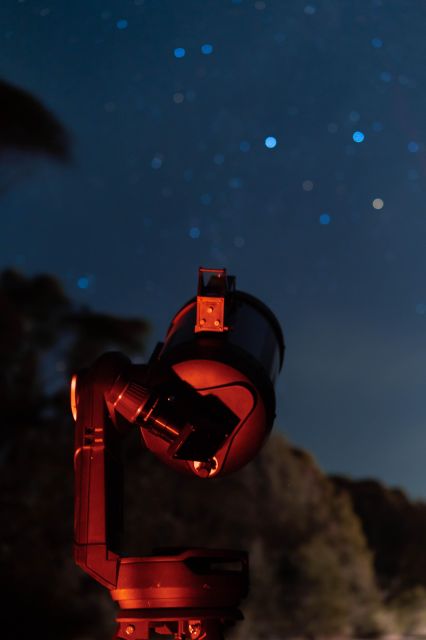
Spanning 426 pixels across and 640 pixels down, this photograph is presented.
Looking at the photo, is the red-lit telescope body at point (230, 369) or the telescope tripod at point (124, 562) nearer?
the telescope tripod at point (124, 562)

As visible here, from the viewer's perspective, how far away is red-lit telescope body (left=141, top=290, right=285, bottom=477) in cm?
168

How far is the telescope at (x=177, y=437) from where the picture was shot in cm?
148

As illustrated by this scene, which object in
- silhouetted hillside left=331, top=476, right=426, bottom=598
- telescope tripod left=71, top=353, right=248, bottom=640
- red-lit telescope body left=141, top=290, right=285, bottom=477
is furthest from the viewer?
silhouetted hillside left=331, top=476, right=426, bottom=598

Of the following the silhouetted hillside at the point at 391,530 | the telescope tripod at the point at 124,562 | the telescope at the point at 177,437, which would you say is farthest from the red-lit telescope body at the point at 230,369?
the silhouetted hillside at the point at 391,530

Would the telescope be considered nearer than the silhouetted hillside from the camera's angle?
Yes

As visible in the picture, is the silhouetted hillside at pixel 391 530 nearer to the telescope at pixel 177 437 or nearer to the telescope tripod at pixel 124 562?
the telescope at pixel 177 437

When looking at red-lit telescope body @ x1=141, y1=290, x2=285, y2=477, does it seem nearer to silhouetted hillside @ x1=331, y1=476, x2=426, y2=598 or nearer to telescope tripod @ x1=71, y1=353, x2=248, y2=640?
telescope tripod @ x1=71, y1=353, x2=248, y2=640

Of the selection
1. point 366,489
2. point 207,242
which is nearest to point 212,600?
point 207,242

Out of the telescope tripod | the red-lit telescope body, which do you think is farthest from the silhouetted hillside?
the telescope tripod

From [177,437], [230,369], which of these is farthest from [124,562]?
[230,369]

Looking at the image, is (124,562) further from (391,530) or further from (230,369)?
(391,530)

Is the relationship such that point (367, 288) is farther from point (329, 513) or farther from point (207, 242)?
point (329, 513)

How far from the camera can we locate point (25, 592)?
4.45 m

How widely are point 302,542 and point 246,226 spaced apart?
2262 mm
